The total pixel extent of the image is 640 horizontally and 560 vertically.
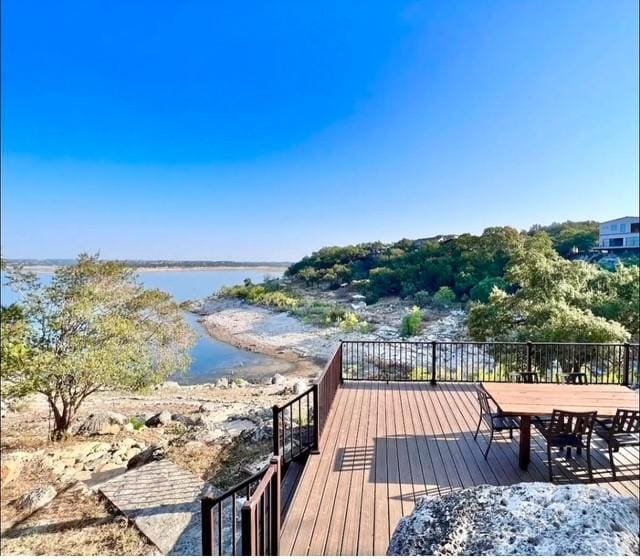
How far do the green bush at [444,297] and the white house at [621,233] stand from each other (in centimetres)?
267

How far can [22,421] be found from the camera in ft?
18.4

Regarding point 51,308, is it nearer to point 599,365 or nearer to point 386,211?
point 386,211

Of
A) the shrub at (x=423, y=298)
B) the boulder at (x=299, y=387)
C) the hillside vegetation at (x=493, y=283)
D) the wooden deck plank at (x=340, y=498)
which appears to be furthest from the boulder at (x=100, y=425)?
the shrub at (x=423, y=298)

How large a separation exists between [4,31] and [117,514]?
4.79m

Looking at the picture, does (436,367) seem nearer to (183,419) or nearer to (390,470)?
(390,470)

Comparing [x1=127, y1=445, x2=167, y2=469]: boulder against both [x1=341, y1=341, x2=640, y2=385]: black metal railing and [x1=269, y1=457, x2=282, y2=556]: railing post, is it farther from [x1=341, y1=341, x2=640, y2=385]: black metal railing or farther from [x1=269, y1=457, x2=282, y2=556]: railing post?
[x1=269, y1=457, x2=282, y2=556]: railing post

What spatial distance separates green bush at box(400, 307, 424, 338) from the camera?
6719mm

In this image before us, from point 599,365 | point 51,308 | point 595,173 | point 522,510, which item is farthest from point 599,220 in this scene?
point 51,308

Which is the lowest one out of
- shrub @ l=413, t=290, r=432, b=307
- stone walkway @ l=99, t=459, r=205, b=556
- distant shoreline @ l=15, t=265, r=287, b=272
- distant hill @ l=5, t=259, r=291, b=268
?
stone walkway @ l=99, t=459, r=205, b=556

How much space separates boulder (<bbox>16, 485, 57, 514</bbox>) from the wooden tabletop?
459 centimetres

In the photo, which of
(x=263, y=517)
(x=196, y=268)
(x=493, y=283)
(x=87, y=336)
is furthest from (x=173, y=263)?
(x=493, y=283)

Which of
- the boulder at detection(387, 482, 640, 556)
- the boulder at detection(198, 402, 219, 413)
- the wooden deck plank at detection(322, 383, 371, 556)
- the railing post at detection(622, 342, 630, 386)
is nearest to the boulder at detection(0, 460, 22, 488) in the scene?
the boulder at detection(198, 402, 219, 413)

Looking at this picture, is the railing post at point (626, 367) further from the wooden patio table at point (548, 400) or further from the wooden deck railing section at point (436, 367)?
the wooden patio table at point (548, 400)

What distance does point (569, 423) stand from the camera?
8.50ft
